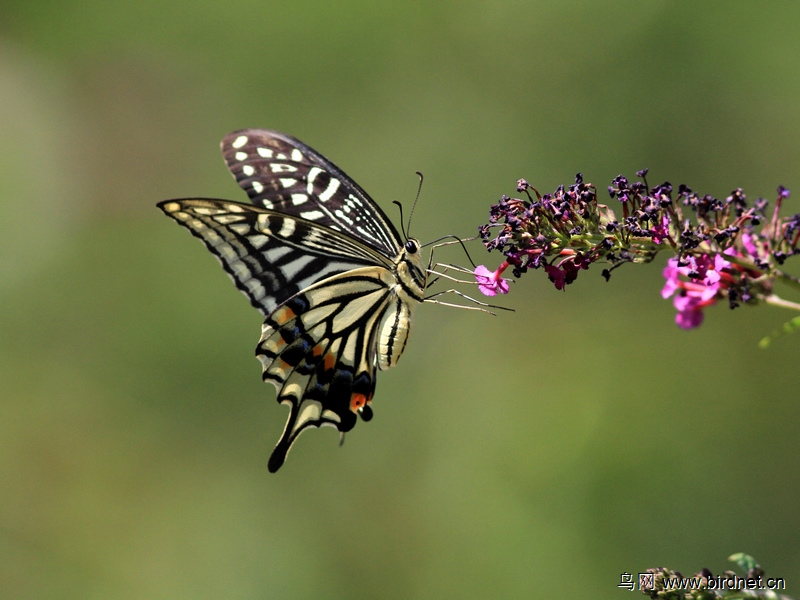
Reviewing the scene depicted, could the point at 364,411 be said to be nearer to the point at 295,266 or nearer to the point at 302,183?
the point at 295,266

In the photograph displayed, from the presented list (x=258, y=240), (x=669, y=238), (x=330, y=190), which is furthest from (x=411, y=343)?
(x=669, y=238)

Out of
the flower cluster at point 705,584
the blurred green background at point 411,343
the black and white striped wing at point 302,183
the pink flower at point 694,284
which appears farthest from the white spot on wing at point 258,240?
the blurred green background at point 411,343

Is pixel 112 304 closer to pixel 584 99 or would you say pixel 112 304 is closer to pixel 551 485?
pixel 551 485

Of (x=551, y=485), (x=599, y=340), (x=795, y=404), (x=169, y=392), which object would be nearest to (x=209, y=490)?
(x=169, y=392)

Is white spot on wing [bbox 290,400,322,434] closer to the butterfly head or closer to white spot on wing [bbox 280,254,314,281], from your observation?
white spot on wing [bbox 280,254,314,281]

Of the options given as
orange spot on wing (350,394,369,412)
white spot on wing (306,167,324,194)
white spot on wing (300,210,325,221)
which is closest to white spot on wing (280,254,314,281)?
white spot on wing (300,210,325,221)

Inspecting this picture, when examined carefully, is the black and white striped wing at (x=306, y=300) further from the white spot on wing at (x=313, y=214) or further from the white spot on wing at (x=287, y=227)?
the white spot on wing at (x=313, y=214)
